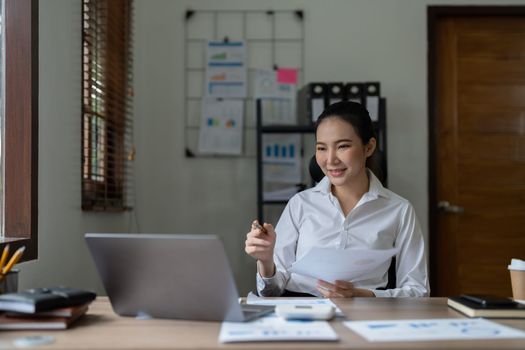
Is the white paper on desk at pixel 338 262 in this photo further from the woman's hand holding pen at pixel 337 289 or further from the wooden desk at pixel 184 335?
the wooden desk at pixel 184 335

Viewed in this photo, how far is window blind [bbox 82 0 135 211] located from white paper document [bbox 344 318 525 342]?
1580 mm

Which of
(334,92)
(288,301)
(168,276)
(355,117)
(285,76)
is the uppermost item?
(285,76)

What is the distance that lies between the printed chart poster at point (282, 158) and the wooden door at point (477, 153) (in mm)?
776

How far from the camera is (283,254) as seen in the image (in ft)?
6.42

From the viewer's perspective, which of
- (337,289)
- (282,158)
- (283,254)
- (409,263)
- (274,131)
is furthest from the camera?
(282,158)

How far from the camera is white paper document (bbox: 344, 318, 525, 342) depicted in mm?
1072

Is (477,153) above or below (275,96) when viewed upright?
below

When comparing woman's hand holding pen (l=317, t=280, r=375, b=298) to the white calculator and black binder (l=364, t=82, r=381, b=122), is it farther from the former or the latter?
black binder (l=364, t=82, r=381, b=122)

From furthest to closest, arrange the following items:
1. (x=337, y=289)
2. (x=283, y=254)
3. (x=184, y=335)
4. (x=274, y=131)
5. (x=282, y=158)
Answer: (x=282, y=158) → (x=274, y=131) → (x=283, y=254) → (x=337, y=289) → (x=184, y=335)

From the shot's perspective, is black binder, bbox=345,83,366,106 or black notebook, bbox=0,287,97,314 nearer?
black notebook, bbox=0,287,97,314

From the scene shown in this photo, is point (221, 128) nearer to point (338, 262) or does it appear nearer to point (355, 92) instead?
point (355, 92)

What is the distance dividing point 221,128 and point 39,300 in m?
2.47

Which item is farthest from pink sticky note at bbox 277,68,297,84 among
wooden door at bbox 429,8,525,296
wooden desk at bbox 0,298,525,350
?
wooden desk at bbox 0,298,525,350

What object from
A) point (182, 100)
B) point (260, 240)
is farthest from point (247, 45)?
point (260, 240)
